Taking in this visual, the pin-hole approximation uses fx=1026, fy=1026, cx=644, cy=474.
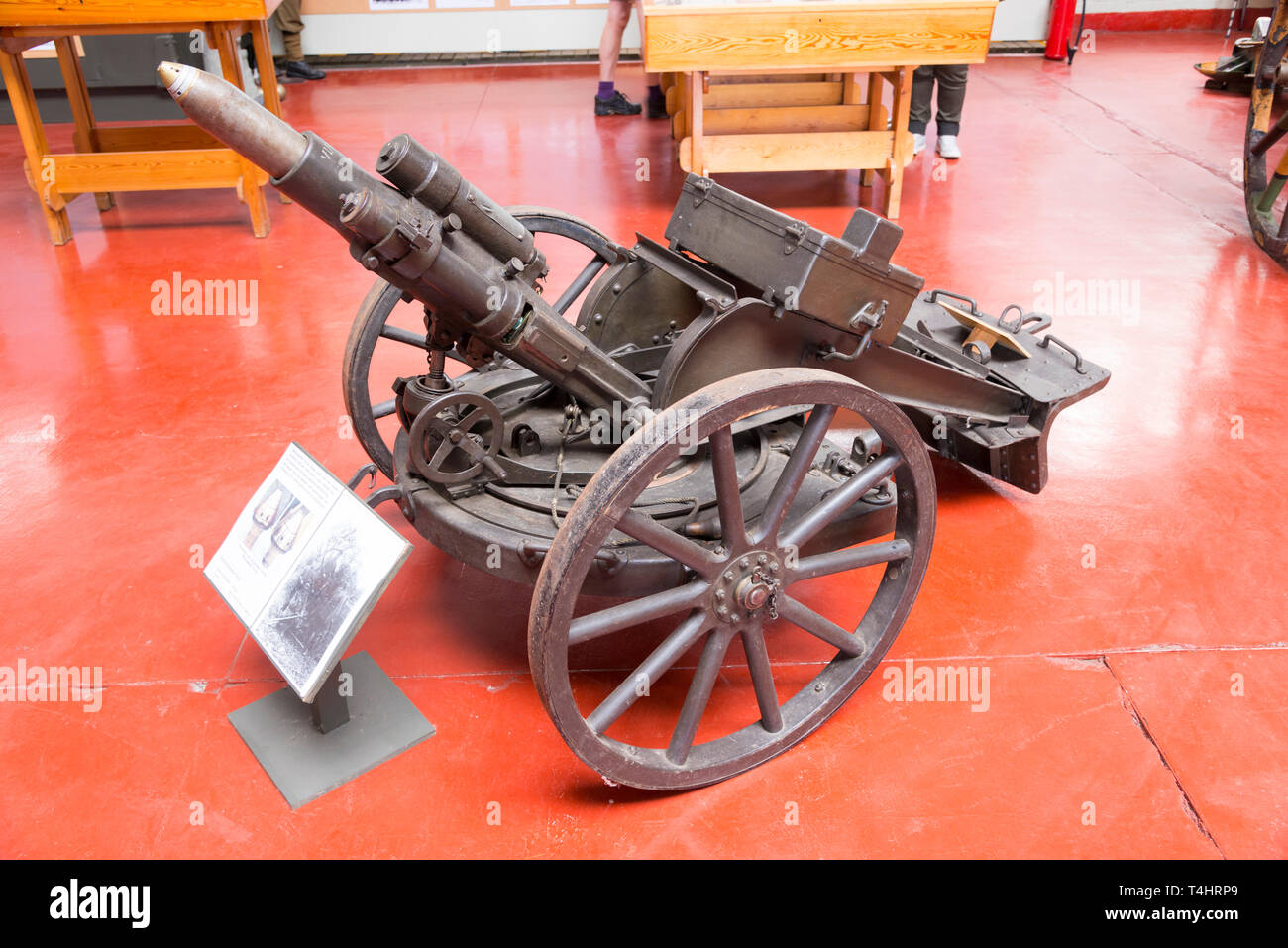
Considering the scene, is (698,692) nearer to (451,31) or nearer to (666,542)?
(666,542)

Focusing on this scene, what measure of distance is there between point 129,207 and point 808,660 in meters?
5.67

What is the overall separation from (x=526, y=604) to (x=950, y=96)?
212 inches

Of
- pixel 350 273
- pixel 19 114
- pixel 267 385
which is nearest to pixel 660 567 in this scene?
pixel 267 385

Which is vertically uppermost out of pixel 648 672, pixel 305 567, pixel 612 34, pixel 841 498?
pixel 612 34

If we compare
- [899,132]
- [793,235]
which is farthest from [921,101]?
[793,235]

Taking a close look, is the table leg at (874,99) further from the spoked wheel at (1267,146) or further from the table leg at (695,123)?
the spoked wheel at (1267,146)

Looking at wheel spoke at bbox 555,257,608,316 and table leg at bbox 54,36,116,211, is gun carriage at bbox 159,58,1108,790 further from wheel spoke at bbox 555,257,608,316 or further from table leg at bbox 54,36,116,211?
table leg at bbox 54,36,116,211

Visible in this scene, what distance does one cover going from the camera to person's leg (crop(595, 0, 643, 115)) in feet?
26.1

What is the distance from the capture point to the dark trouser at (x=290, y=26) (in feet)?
32.5

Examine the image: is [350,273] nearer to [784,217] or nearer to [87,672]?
[87,672]

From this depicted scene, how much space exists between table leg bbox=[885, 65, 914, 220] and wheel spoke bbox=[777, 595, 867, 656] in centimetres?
398

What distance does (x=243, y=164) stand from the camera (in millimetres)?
5633

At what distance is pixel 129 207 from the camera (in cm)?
647

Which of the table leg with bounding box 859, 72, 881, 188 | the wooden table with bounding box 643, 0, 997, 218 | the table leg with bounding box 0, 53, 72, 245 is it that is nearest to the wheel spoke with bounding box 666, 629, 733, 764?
the wooden table with bounding box 643, 0, 997, 218
